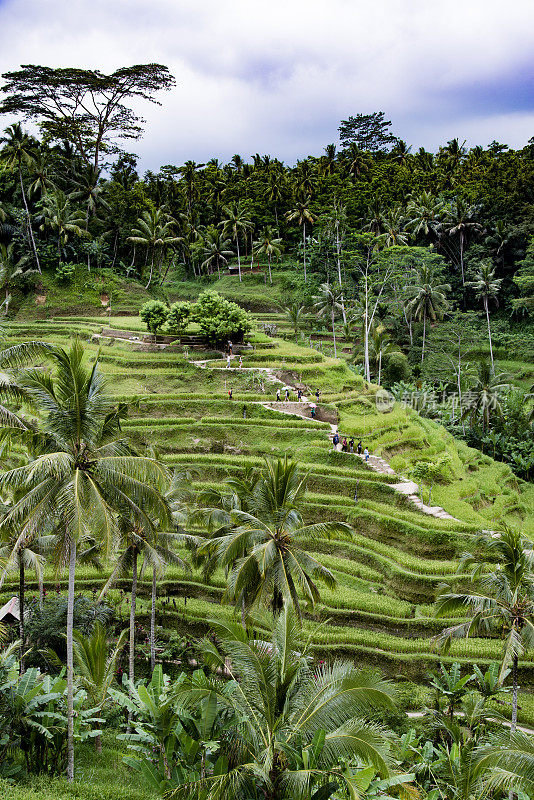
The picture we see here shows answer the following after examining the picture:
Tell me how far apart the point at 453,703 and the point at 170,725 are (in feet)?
31.6

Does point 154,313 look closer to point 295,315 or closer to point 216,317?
point 216,317

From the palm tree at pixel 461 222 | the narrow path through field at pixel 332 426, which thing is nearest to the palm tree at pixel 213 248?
the palm tree at pixel 461 222

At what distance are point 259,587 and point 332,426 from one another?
63.4 ft

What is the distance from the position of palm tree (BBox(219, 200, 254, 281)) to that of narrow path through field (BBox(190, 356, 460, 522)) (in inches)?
925

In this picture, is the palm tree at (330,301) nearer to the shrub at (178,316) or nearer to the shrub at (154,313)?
the shrub at (178,316)

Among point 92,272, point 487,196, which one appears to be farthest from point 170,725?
point 487,196

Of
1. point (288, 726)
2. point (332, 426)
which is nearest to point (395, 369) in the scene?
point (332, 426)

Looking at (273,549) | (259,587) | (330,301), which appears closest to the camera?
(273,549)

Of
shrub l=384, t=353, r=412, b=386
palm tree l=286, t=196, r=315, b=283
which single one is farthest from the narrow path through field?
palm tree l=286, t=196, r=315, b=283

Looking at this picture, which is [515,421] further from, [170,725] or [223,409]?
[170,725]

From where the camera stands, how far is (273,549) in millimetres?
14172

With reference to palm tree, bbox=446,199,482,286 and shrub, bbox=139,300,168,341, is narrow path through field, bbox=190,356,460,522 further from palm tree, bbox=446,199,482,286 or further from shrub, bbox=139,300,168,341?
palm tree, bbox=446,199,482,286

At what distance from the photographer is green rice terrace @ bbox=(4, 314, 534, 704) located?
21.1 m

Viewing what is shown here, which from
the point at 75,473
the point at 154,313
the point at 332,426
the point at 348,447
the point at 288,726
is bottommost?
the point at 348,447
